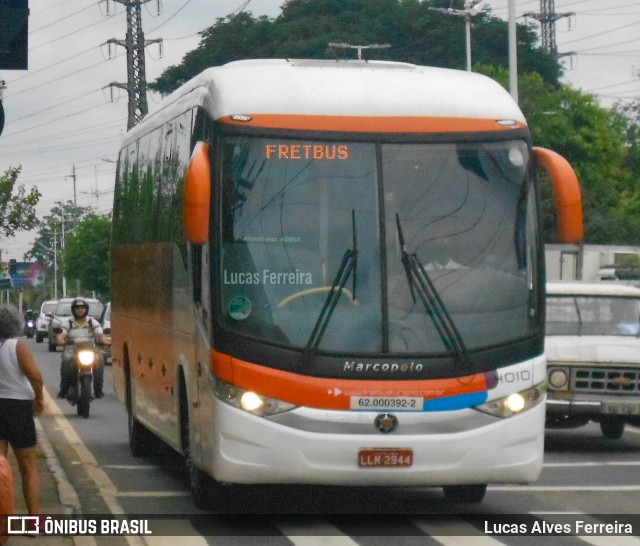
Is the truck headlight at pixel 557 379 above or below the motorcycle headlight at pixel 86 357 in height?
above

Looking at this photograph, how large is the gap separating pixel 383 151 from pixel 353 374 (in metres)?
1.61

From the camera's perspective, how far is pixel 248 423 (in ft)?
37.3

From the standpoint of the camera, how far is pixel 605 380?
58.1 ft

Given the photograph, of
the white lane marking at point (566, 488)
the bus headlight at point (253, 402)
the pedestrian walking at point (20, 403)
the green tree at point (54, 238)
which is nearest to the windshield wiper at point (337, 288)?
the bus headlight at point (253, 402)

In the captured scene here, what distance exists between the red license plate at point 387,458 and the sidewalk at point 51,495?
1963 mm

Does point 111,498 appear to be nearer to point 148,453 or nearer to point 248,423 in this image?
point 248,423

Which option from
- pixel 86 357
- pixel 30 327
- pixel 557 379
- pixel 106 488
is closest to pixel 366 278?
pixel 106 488

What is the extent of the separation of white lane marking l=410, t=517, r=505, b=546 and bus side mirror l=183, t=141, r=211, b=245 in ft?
8.11

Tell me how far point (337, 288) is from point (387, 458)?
1.18 m

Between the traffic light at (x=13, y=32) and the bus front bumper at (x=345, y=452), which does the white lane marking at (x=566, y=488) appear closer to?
the bus front bumper at (x=345, y=452)

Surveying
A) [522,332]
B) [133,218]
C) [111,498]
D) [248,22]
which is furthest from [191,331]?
[248,22]

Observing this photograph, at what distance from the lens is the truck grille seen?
17.7 metres

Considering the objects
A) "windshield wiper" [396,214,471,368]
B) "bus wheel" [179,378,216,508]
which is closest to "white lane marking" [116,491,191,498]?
"bus wheel" [179,378,216,508]

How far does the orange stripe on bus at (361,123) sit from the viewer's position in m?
12.0
